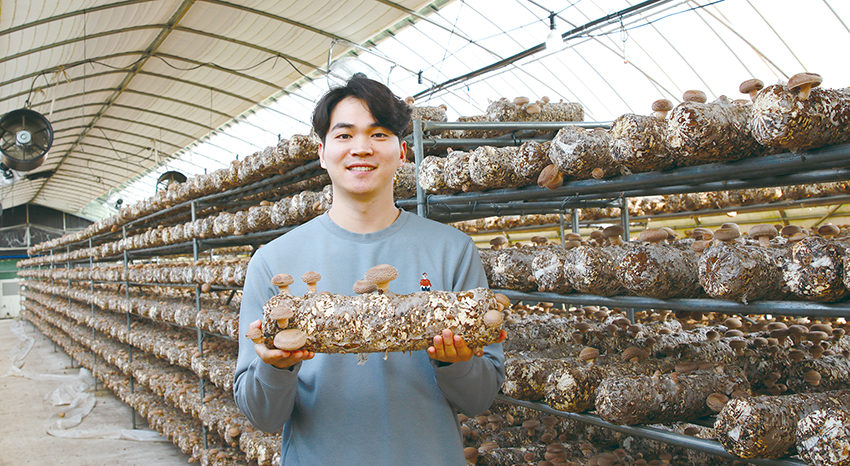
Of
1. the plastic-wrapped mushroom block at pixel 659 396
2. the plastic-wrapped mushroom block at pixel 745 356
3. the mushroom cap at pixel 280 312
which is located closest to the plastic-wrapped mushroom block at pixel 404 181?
the plastic-wrapped mushroom block at pixel 659 396

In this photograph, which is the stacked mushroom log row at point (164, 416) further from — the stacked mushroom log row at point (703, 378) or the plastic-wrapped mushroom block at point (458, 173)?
the plastic-wrapped mushroom block at point (458, 173)

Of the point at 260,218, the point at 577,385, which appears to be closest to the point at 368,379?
the point at 577,385

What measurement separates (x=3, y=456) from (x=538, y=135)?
7654mm

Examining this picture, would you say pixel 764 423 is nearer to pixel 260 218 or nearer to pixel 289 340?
pixel 289 340

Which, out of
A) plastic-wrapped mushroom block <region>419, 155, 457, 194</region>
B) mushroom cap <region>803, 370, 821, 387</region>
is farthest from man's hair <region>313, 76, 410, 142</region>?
mushroom cap <region>803, 370, 821, 387</region>

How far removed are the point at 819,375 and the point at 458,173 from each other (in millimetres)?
2057

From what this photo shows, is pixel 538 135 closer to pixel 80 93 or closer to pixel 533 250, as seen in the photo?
pixel 533 250

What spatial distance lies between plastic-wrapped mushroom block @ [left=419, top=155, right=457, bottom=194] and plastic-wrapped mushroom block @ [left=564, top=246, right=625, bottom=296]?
2.72 feet

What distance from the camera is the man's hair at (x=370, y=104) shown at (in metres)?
1.57

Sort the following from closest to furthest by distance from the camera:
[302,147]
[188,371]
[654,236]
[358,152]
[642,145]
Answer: [358,152], [642,145], [654,236], [302,147], [188,371]

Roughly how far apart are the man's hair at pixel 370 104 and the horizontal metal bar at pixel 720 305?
1325 mm

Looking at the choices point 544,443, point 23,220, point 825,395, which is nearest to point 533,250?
point 544,443

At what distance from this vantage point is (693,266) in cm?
215

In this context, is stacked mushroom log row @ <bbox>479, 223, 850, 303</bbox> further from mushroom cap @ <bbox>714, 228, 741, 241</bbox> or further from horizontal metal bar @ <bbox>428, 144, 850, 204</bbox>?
horizontal metal bar @ <bbox>428, 144, 850, 204</bbox>
